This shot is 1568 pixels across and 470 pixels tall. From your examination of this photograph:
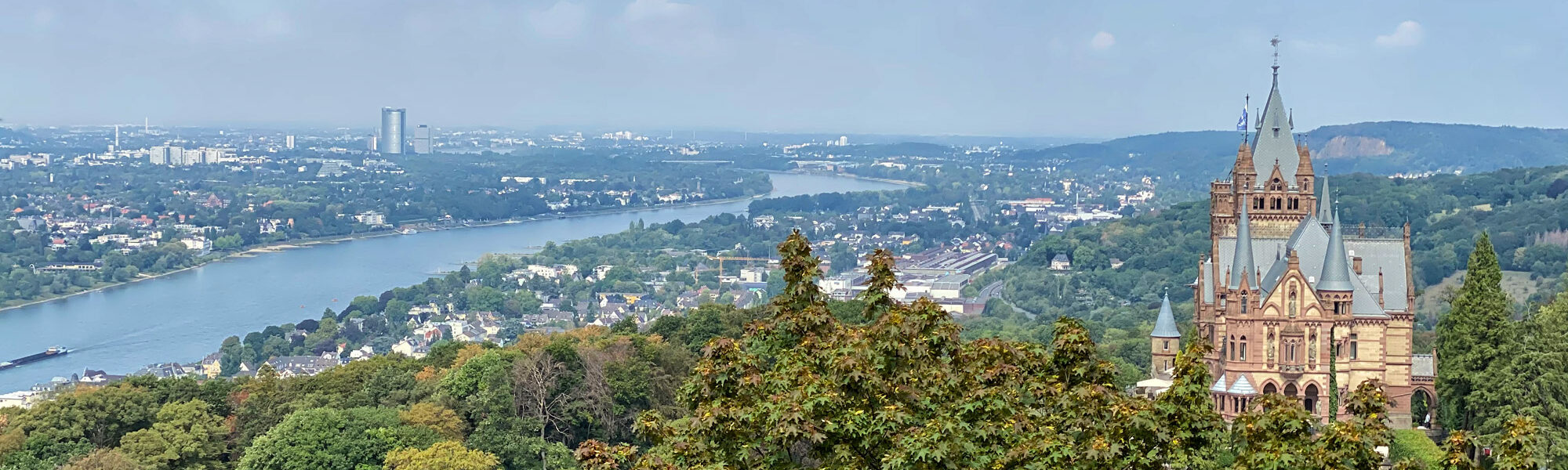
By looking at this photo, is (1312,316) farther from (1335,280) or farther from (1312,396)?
(1312,396)

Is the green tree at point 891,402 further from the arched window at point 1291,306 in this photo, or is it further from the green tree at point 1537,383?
the arched window at point 1291,306

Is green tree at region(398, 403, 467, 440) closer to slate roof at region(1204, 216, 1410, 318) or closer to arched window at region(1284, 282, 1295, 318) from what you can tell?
slate roof at region(1204, 216, 1410, 318)

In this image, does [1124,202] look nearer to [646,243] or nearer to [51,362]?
[646,243]

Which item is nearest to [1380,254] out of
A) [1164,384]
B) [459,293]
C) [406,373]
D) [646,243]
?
[1164,384]

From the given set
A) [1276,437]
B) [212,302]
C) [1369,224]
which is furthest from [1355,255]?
[212,302]

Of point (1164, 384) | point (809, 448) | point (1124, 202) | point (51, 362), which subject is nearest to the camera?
point (809, 448)
